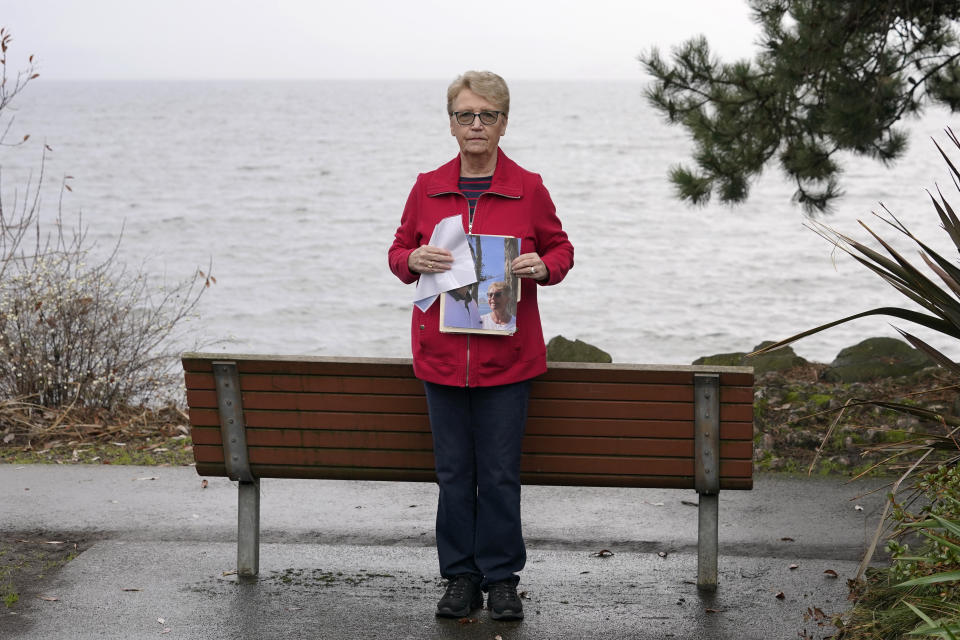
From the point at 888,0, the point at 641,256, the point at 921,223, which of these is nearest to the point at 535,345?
the point at 888,0

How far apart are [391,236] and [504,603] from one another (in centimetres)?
2485

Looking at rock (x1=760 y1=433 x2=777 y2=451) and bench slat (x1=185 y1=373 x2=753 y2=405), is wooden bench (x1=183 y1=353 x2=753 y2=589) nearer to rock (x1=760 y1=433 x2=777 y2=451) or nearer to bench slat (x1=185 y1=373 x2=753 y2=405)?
bench slat (x1=185 y1=373 x2=753 y2=405)

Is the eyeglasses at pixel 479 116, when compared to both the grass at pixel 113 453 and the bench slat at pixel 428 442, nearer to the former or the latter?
the bench slat at pixel 428 442

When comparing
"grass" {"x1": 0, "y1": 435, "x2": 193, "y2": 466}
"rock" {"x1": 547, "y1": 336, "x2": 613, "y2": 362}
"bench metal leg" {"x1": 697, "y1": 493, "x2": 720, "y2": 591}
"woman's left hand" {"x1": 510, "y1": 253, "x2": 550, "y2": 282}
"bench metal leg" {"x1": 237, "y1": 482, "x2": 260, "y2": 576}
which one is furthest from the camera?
"rock" {"x1": 547, "y1": 336, "x2": 613, "y2": 362}

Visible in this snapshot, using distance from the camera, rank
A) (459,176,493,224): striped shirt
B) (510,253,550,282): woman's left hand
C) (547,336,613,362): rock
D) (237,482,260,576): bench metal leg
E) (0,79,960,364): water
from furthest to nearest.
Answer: (0,79,960,364): water, (547,336,613,362): rock, (237,482,260,576): bench metal leg, (459,176,493,224): striped shirt, (510,253,550,282): woman's left hand

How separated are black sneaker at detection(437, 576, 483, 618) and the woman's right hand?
1095 mm

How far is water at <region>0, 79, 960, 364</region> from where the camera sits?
61.8ft

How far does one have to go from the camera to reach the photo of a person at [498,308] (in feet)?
12.6

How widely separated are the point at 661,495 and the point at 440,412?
1.83 metres

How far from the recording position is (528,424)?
427cm

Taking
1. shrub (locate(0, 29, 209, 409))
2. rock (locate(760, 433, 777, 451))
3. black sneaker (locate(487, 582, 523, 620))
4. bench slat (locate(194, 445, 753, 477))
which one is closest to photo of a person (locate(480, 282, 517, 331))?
bench slat (locate(194, 445, 753, 477))

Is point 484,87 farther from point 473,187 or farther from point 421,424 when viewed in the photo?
point 421,424

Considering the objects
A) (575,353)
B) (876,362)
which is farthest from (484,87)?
(876,362)

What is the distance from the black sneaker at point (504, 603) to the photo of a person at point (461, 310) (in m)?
0.93
